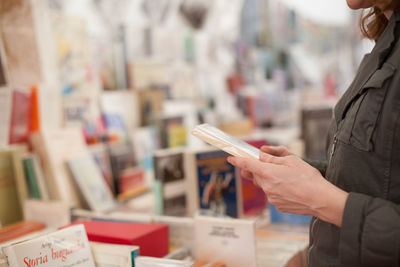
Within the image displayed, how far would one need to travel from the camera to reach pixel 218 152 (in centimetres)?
206

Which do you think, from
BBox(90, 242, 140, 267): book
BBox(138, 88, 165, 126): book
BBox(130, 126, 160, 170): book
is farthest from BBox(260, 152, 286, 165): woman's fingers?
A: BBox(138, 88, 165, 126): book

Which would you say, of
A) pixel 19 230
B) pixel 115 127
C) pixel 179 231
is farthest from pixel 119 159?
pixel 179 231

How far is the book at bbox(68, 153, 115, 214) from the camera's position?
2.30 meters

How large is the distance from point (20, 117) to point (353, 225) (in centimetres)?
187

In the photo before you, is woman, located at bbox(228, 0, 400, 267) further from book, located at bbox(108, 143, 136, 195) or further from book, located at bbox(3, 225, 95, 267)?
book, located at bbox(108, 143, 136, 195)

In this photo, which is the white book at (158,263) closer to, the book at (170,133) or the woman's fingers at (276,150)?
the woman's fingers at (276,150)

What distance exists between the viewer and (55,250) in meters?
1.15

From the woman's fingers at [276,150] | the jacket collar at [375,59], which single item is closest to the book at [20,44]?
the woman's fingers at [276,150]

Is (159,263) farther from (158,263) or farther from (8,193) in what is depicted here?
(8,193)

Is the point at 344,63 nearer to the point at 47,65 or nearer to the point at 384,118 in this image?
the point at 47,65

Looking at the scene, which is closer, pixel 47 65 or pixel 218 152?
→ pixel 218 152

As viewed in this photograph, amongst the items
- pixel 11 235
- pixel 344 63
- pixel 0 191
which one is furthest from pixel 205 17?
pixel 344 63

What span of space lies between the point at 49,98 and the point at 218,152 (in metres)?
Answer: 1.06

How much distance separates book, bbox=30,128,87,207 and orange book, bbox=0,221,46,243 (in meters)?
0.40
